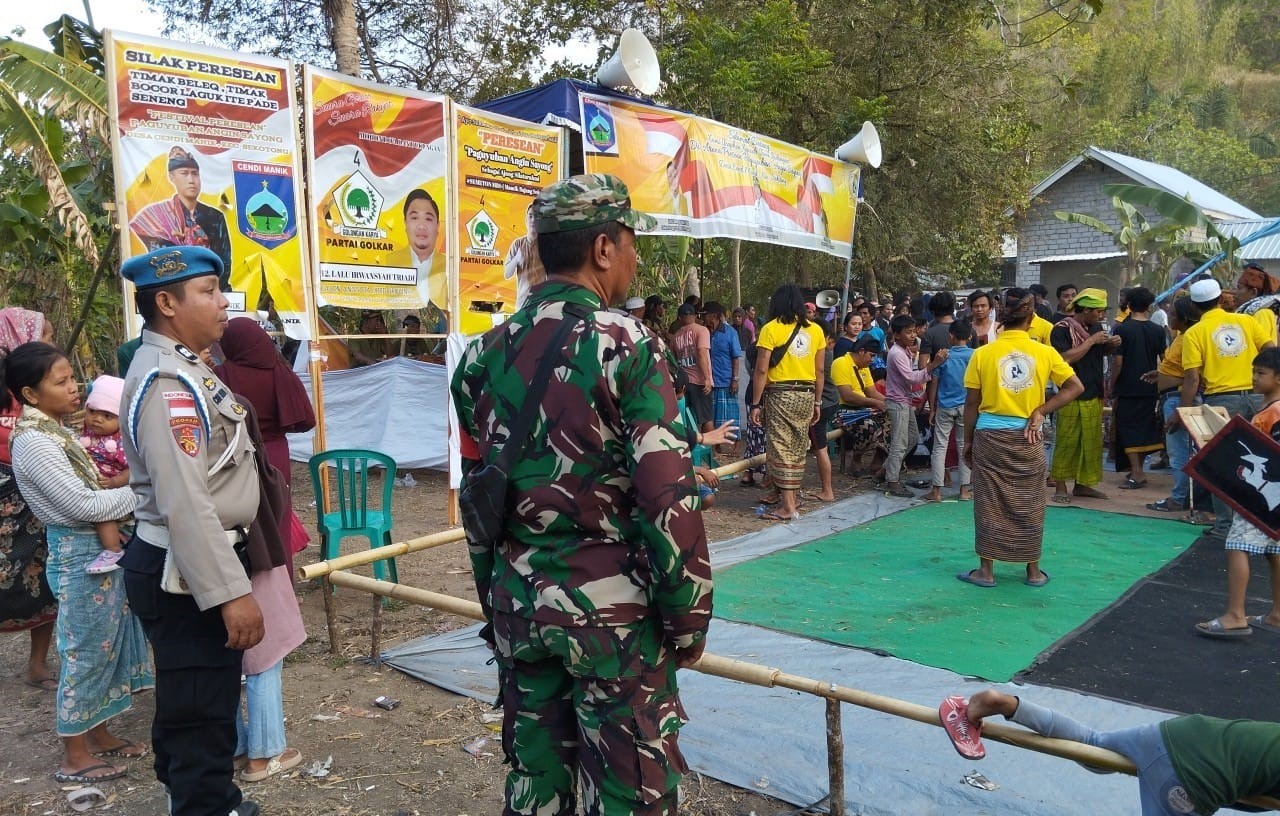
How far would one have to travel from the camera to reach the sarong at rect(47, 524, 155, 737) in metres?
3.44

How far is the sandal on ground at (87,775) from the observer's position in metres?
3.40

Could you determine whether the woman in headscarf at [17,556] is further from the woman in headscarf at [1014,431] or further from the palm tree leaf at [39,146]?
the woman in headscarf at [1014,431]

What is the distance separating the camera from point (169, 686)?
98.0 inches

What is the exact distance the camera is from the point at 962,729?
2.59 m

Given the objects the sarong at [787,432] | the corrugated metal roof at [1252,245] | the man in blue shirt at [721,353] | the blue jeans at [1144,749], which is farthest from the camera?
the corrugated metal roof at [1252,245]

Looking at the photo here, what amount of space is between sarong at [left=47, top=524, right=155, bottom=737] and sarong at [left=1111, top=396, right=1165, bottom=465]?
8446 mm

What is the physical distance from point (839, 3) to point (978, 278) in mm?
13500

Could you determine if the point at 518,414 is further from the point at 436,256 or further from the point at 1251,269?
the point at 1251,269

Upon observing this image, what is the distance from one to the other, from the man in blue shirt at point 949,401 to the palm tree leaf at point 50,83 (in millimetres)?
7761

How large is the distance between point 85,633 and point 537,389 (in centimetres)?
261

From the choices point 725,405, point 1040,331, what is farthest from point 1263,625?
point 725,405

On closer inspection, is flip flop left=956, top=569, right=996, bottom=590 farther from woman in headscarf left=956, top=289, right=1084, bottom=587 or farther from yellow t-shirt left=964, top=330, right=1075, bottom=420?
yellow t-shirt left=964, top=330, right=1075, bottom=420

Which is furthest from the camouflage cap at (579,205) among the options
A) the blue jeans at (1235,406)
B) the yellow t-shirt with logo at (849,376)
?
the yellow t-shirt with logo at (849,376)

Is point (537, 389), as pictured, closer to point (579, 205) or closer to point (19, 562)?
point (579, 205)
